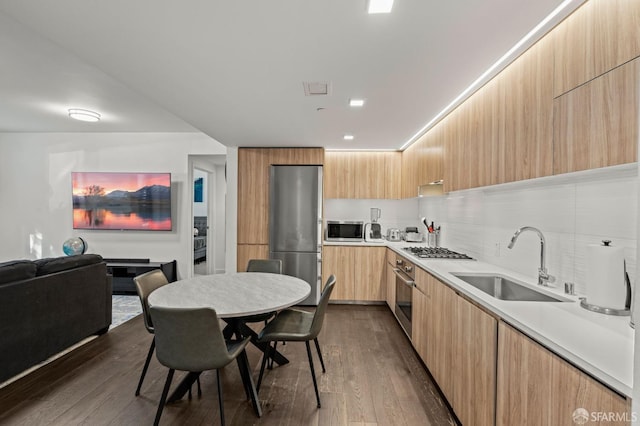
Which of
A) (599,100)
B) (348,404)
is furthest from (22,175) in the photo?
(599,100)

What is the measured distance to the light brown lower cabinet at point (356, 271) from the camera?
14.4 feet

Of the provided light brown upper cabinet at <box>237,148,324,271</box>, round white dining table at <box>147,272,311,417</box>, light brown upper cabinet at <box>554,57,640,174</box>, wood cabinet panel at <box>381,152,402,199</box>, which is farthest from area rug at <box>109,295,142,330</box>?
light brown upper cabinet at <box>554,57,640,174</box>

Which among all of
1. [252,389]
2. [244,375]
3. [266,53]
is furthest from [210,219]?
[266,53]

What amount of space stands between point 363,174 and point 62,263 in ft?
12.6

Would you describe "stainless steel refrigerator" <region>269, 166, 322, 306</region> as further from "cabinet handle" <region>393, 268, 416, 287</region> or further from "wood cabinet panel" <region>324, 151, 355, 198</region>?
"cabinet handle" <region>393, 268, 416, 287</region>

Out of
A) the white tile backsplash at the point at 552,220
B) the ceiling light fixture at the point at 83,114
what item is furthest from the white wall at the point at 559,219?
the ceiling light fixture at the point at 83,114

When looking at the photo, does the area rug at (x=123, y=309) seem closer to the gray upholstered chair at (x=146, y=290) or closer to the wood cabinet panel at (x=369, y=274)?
the gray upholstered chair at (x=146, y=290)

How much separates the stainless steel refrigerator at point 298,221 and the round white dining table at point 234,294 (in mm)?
1596

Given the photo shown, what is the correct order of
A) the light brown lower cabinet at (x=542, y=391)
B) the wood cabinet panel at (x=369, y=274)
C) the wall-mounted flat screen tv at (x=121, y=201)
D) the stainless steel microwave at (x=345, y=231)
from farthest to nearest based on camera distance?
1. the wall-mounted flat screen tv at (x=121, y=201)
2. the stainless steel microwave at (x=345, y=231)
3. the wood cabinet panel at (x=369, y=274)
4. the light brown lower cabinet at (x=542, y=391)

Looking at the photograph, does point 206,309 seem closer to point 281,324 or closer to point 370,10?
point 281,324

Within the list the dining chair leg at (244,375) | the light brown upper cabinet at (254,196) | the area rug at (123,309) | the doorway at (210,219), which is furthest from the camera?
the doorway at (210,219)

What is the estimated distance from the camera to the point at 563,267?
183cm

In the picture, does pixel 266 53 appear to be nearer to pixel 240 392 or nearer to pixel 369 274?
pixel 240 392

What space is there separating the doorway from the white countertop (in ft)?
18.7
